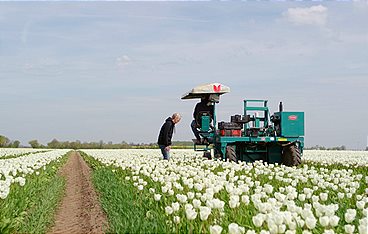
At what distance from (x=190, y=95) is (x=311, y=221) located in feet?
47.7

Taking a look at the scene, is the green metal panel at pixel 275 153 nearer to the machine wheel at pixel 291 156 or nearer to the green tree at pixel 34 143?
the machine wheel at pixel 291 156

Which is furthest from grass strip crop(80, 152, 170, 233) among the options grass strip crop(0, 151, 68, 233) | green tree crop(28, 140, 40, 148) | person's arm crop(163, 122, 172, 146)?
green tree crop(28, 140, 40, 148)

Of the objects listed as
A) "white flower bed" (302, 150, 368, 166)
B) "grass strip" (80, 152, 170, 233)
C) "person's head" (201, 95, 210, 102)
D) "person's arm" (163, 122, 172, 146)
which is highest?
"person's head" (201, 95, 210, 102)

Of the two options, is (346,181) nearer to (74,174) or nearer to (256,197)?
(256,197)

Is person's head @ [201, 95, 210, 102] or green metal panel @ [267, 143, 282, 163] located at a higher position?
person's head @ [201, 95, 210, 102]

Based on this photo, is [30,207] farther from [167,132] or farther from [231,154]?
[231,154]

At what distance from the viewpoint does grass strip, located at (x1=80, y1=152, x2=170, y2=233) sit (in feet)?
20.4

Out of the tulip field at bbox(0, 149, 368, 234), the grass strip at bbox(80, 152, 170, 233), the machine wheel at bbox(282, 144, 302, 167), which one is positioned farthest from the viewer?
the machine wheel at bbox(282, 144, 302, 167)

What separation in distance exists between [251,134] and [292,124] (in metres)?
1.41

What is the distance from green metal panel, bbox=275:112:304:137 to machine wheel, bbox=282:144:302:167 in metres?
0.47

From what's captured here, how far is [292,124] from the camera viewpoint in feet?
61.2

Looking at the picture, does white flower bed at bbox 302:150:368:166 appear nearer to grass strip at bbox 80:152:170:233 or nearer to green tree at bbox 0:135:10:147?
grass strip at bbox 80:152:170:233

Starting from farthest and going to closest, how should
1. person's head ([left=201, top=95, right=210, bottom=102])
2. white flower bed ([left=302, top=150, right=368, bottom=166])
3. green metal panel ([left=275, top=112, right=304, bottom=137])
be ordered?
white flower bed ([left=302, top=150, right=368, bottom=166]), person's head ([left=201, top=95, right=210, bottom=102]), green metal panel ([left=275, top=112, right=304, bottom=137])

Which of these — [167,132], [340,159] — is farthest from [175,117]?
[340,159]
